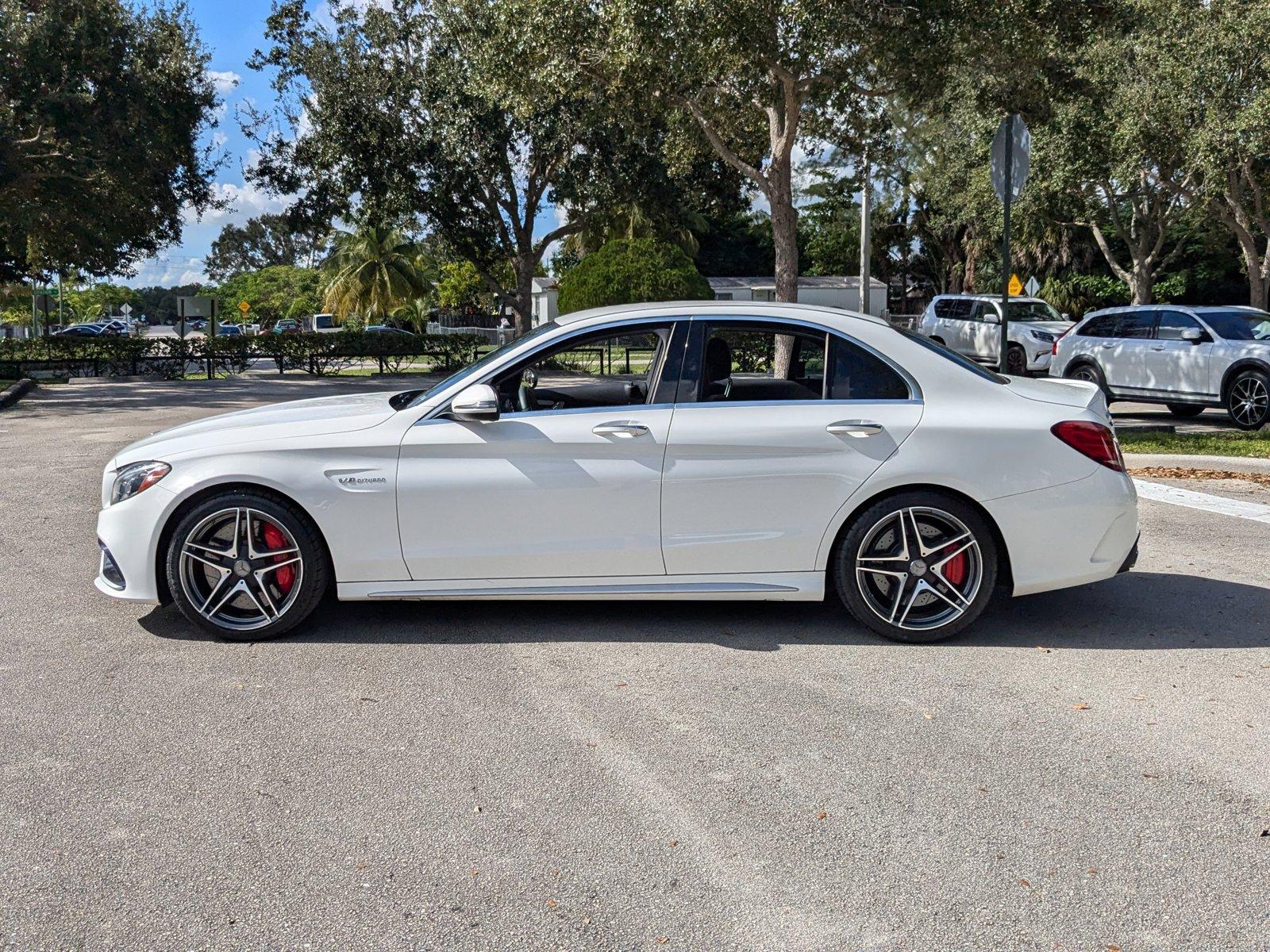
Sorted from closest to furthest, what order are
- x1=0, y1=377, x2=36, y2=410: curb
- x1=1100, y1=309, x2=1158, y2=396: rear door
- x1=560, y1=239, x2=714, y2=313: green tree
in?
x1=1100, y1=309, x2=1158, y2=396: rear door → x1=0, y1=377, x2=36, y2=410: curb → x1=560, y1=239, x2=714, y2=313: green tree

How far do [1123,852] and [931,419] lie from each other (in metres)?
2.50

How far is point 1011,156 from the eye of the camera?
39.1 ft

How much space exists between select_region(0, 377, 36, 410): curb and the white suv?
17.9 meters

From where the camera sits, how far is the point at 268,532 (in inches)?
222

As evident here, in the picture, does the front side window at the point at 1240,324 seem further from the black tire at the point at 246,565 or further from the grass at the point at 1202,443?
the black tire at the point at 246,565

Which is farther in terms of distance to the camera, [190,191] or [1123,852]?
[190,191]

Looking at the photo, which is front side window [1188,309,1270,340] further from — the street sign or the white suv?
the white suv

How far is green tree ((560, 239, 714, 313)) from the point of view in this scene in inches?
1235

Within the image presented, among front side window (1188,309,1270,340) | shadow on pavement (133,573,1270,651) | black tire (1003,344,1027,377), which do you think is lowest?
shadow on pavement (133,573,1270,651)

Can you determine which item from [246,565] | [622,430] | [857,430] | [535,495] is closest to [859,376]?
[857,430]

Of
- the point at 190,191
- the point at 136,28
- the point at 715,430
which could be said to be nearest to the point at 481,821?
the point at 715,430

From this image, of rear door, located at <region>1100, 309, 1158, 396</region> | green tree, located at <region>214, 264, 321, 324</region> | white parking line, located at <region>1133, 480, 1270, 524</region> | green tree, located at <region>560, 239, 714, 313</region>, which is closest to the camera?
white parking line, located at <region>1133, 480, 1270, 524</region>

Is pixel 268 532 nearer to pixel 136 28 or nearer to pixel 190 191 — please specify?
pixel 136 28

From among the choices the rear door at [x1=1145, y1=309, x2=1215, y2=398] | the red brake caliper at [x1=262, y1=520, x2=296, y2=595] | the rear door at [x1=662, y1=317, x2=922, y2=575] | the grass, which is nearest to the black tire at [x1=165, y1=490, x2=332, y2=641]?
the red brake caliper at [x1=262, y1=520, x2=296, y2=595]
